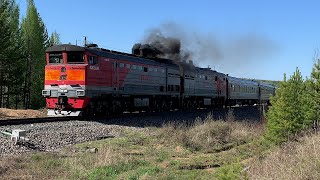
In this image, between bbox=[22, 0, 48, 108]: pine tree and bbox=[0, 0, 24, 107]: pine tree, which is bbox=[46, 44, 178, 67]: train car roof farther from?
bbox=[22, 0, 48, 108]: pine tree

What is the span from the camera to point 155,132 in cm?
1641

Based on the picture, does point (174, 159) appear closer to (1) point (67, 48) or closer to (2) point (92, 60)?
(2) point (92, 60)

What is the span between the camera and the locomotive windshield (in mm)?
19641

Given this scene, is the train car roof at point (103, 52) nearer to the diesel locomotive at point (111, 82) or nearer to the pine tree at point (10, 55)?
the diesel locomotive at point (111, 82)

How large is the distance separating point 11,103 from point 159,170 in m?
48.8

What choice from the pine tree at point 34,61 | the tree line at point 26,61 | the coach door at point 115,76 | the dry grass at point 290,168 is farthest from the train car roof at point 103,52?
the pine tree at point 34,61

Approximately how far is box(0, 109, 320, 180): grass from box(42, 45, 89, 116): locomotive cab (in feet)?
14.1

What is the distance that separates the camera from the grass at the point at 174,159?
8141 millimetres

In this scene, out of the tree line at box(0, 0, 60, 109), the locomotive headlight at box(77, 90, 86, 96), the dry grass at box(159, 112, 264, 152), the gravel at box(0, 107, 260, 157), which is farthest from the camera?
the tree line at box(0, 0, 60, 109)

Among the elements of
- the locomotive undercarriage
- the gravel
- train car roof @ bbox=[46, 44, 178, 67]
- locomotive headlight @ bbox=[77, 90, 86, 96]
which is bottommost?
the gravel

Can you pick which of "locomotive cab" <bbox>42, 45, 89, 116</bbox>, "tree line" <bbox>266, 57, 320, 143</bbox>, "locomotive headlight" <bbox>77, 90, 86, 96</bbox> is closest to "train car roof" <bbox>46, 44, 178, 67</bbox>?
"locomotive cab" <bbox>42, 45, 89, 116</bbox>

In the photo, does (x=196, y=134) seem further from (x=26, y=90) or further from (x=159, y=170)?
(x=26, y=90)

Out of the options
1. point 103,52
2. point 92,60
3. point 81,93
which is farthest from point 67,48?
point 81,93

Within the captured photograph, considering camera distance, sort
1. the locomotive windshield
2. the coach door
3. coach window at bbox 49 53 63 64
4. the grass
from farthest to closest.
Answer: the coach door → coach window at bbox 49 53 63 64 → the locomotive windshield → the grass
